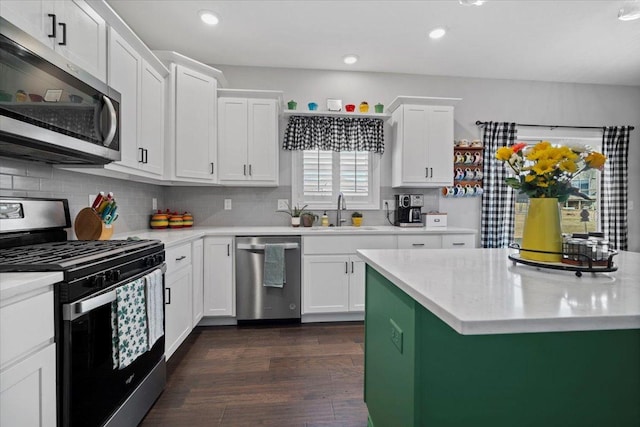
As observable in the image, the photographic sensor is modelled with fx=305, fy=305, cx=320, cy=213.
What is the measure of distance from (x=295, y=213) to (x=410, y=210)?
1320 mm

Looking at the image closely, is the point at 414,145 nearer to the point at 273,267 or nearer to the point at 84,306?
the point at 273,267

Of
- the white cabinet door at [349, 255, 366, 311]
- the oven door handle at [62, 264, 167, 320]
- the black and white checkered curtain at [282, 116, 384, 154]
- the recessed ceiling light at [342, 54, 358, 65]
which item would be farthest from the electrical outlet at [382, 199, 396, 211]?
the oven door handle at [62, 264, 167, 320]

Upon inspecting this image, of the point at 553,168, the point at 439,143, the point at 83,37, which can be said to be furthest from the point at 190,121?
the point at 553,168

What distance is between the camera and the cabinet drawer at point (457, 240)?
3.17 meters

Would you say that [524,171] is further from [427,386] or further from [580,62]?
[580,62]

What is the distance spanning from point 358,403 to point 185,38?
3.43 m

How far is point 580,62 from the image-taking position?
349 cm

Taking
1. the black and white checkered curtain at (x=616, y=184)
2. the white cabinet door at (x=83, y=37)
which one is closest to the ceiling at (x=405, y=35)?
the black and white checkered curtain at (x=616, y=184)

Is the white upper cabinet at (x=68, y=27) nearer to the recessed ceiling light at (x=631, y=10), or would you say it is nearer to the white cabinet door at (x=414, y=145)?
the white cabinet door at (x=414, y=145)

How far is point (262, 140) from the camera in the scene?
3238 millimetres

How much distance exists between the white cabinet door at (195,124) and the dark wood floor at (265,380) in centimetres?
156

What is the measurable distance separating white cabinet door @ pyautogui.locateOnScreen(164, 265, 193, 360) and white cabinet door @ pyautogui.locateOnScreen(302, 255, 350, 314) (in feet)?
3.44

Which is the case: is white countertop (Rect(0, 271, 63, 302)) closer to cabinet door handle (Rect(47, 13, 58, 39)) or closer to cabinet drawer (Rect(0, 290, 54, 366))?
cabinet drawer (Rect(0, 290, 54, 366))

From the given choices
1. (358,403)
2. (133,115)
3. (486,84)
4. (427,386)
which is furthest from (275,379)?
(486,84)
